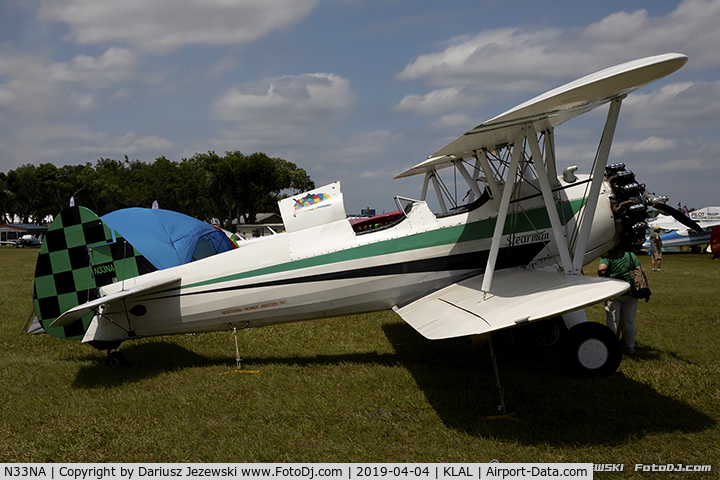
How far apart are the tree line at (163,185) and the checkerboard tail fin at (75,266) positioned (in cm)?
4812

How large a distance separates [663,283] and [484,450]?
11.8m

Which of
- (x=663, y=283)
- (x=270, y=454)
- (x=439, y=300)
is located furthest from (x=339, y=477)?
(x=663, y=283)

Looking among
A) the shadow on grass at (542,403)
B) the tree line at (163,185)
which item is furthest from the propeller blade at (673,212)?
the tree line at (163,185)

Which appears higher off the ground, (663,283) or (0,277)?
(0,277)

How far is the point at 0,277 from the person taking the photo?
17328mm

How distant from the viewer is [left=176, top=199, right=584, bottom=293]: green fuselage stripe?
550cm

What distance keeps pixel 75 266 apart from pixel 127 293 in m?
1.06

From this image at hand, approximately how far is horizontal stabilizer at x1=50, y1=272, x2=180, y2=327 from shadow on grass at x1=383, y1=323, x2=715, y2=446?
10.2 ft

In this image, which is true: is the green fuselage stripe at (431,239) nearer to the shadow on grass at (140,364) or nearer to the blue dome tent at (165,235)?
the shadow on grass at (140,364)

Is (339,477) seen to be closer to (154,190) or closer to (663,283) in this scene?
(663,283)

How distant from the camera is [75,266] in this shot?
5.81m

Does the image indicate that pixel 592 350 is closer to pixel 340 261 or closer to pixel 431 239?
pixel 431 239

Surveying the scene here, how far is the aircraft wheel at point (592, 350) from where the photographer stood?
15.6 feet

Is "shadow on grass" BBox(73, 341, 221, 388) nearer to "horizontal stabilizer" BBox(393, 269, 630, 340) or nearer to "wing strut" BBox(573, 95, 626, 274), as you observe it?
"horizontal stabilizer" BBox(393, 269, 630, 340)
